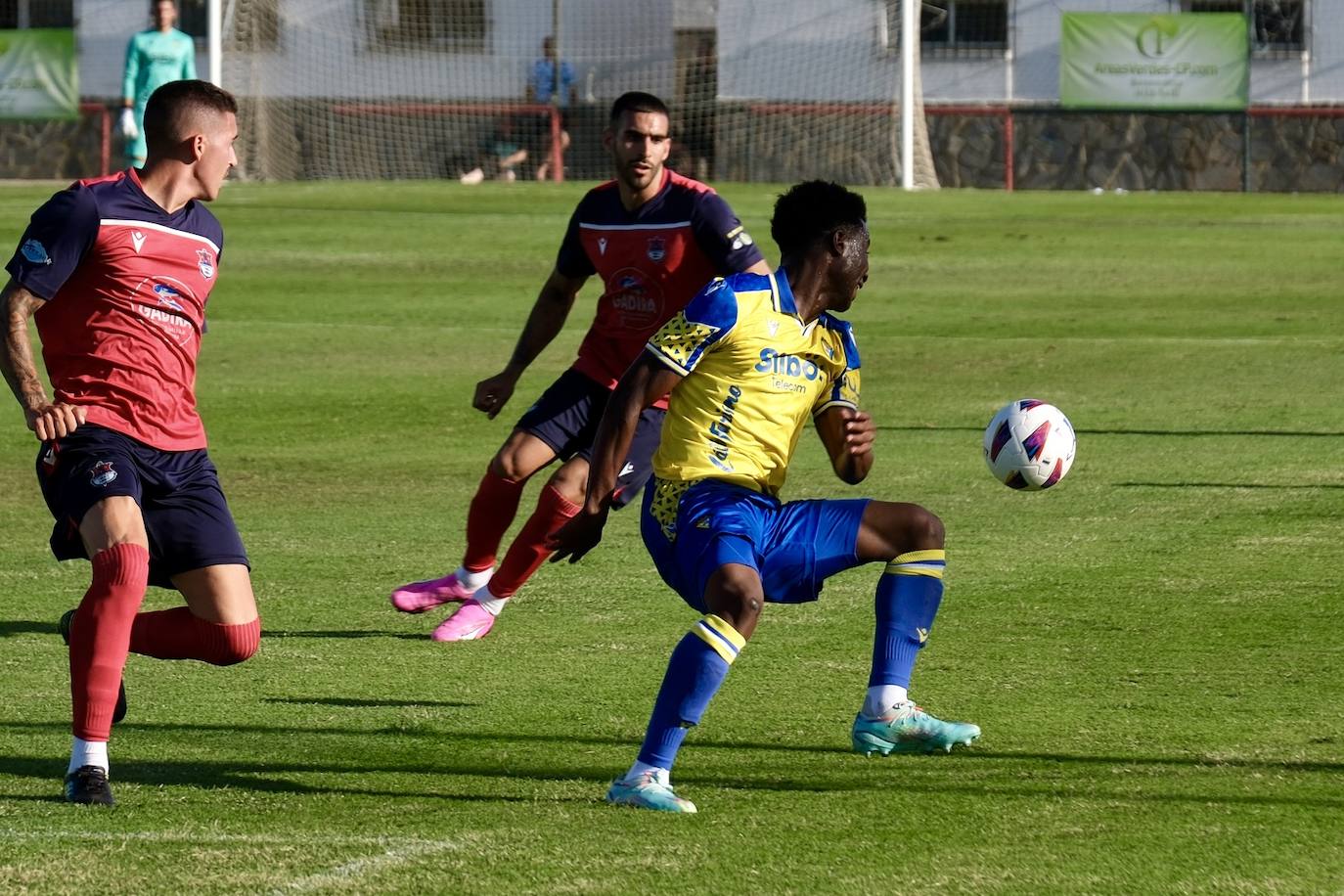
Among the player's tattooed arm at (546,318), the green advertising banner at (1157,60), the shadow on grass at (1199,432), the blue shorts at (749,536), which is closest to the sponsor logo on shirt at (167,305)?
the blue shorts at (749,536)

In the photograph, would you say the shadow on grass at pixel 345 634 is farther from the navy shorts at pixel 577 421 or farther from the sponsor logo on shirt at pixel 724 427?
the sponsor logo on shirt at pixel 724 427

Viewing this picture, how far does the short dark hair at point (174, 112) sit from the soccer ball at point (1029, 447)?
8.59 feet

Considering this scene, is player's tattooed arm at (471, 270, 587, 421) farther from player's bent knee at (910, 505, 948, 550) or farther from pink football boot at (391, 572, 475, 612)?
player's bent knee at (910, 505, 948, 550)

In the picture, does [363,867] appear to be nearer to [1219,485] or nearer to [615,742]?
[615,742]

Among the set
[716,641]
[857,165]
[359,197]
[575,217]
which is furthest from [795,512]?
[857,165]

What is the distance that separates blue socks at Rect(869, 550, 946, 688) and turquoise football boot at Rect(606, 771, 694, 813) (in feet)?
2.80

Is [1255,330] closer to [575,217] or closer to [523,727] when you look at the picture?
[575,217]

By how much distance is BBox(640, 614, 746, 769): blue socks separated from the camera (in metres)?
5.24

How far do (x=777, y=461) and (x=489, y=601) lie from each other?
239 centimetres

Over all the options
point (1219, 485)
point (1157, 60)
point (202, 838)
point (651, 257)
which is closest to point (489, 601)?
point (651, 257)

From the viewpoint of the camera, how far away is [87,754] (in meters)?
5.43

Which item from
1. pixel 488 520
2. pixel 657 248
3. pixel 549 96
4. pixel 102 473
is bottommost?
pixel 488 520

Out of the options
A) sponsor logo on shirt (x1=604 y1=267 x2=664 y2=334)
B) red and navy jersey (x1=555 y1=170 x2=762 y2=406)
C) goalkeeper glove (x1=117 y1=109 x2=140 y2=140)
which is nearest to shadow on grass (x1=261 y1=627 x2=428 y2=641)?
red and navy jersey (x1=555 y1=170 x2=762 y2=406)

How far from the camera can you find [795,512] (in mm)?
5738
